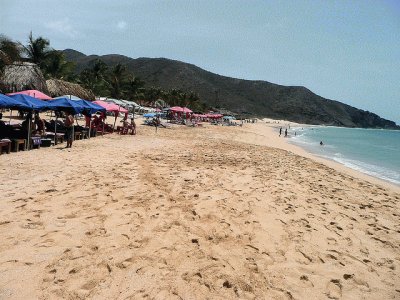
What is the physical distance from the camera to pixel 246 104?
11944 cm

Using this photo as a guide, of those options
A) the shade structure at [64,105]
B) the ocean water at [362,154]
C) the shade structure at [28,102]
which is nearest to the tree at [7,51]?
the shade structure at [64,105]

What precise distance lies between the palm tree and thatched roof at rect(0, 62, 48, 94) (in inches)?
283

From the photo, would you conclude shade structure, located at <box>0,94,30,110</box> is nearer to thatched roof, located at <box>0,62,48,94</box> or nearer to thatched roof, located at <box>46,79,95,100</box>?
thatched roof, located at <box>0,62,48,94</box>

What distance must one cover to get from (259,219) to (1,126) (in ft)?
32.1

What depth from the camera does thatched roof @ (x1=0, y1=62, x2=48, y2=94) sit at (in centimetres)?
2281

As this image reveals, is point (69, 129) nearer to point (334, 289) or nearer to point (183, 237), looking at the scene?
point (183, 237)

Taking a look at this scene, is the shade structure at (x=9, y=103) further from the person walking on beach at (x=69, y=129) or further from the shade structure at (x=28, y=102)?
the person walking on beach at (x=69, y=129)

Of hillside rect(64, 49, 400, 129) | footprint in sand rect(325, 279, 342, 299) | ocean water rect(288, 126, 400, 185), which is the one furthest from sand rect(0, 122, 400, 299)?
hillside rect(64, 49, 400, 129)

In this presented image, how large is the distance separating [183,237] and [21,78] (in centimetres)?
2479

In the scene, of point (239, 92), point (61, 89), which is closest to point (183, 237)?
point (61, 89)

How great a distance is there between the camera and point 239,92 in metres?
131

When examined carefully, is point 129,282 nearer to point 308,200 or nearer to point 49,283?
point 49,283

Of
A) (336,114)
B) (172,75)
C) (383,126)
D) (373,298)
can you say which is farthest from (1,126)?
(383,126)

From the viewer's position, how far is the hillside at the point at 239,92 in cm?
11406
